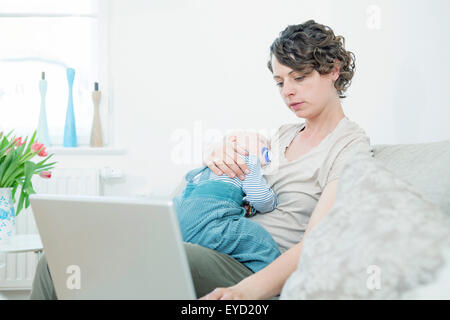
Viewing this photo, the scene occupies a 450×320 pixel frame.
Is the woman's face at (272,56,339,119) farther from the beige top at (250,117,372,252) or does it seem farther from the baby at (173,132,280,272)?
the baby at (173,132,280,272)

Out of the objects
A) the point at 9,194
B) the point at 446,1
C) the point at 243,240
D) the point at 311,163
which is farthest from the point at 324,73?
the point at 9,194

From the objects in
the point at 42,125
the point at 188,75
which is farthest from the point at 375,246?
the point at 42,125

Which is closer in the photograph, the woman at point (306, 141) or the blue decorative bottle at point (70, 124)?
the woman at point (306, 141)

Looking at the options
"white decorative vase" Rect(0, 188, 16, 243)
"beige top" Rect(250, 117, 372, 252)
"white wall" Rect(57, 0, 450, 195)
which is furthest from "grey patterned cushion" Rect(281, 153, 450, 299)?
"white wall" Rect(57, 0, 450, 195)

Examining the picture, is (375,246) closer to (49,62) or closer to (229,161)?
(229,161)

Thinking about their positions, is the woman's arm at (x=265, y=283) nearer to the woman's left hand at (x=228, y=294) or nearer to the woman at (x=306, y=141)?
the woman's left hand at (x=228, y=294)

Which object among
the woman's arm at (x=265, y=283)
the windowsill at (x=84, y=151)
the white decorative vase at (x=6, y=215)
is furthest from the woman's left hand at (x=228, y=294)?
the windowsill at (x=84, y=151)

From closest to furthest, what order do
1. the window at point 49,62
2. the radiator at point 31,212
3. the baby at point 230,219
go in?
the baby at point 230,219, the radiator at point 31,212, the window at point 49,62

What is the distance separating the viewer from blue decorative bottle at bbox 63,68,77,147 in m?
2.54

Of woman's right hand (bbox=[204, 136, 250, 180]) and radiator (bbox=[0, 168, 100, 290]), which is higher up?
woman's right hand (bbox=[204, 136, 250, 180])

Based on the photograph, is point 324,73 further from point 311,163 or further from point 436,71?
point 436,71

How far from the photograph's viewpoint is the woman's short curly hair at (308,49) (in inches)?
55.9

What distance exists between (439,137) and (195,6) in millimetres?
1345

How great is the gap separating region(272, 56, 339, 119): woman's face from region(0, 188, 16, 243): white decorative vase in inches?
41.5
